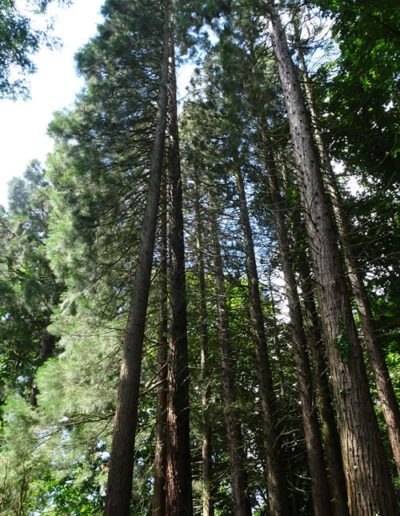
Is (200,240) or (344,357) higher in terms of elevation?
(200,240)

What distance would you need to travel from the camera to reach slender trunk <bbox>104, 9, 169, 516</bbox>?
4465 mm

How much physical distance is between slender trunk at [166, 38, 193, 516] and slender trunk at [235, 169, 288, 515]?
1.78 m

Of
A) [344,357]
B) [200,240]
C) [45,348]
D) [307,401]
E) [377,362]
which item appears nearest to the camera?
[344,357]

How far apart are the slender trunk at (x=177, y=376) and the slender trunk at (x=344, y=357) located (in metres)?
3.00

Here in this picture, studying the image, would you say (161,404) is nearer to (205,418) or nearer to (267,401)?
(205,418)

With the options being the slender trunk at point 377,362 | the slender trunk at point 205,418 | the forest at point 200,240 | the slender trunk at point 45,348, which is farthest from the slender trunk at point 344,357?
the slender trunk at point 45,348

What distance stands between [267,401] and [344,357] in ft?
12.4

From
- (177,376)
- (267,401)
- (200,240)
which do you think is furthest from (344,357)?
(200,240)

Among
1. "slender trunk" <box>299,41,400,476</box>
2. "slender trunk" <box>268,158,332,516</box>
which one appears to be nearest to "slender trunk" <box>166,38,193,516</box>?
"slender trunk" <box>268,158,332,516</box>

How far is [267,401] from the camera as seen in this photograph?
6910 millimetres

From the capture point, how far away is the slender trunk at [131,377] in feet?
14.6

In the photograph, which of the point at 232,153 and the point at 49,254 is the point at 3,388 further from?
the point at 232,153

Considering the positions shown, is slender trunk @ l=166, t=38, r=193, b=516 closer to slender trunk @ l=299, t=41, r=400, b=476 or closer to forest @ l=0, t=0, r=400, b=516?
forest @ l=0, t=0, r=400, b=516

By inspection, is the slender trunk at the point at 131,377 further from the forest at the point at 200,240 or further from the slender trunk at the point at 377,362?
the slender trunk at the point at 377,362
